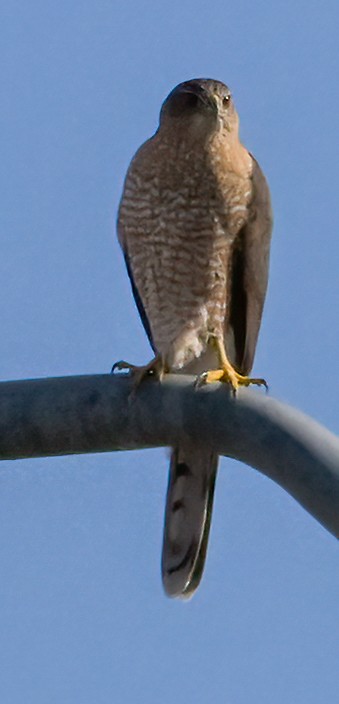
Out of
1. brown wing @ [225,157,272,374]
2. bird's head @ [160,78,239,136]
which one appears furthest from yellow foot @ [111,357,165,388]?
bird's head @ [160,78,239,136]

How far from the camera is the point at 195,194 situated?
496 cm

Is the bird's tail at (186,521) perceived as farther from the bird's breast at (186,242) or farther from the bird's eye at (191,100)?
the bird's eye at (191,100)

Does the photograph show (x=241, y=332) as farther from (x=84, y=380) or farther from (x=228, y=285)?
(x=84, y=380)

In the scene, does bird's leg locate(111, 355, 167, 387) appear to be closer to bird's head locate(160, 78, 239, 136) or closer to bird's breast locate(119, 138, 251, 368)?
bird's breast locate(119, 138, 251, 368)

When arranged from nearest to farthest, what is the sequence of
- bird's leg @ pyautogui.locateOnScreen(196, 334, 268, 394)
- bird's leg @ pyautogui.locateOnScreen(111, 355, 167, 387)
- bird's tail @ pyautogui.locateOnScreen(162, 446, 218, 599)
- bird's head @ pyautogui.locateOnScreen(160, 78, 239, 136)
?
bird's leg @ pyautogui.locateOnScreen(196, 334, 268, 394) → bird's leg @ pyautogui.locateOnScreen(111, 355, 167, 387) → bird's tail @ pyautogui.locateOnScreen(162, 446, 218, 599) → bird's head @ pyautogui.locateOnScreen(160, 78, 239, 136)

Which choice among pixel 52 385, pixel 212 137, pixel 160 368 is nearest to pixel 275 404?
pixel 52 385

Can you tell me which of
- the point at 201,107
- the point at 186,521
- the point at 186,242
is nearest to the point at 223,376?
the point at 186,521

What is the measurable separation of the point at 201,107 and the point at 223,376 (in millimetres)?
1737

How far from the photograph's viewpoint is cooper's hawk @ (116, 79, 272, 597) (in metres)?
4.91

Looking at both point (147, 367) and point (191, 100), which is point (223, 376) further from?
point (191, 100)

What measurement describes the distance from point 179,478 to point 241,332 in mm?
810

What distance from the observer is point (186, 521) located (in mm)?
4457

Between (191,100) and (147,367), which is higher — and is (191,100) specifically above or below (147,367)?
above

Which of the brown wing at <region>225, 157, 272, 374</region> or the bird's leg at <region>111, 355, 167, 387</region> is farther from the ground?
the brown wing at <region>225, 157, 272, 374</region>
